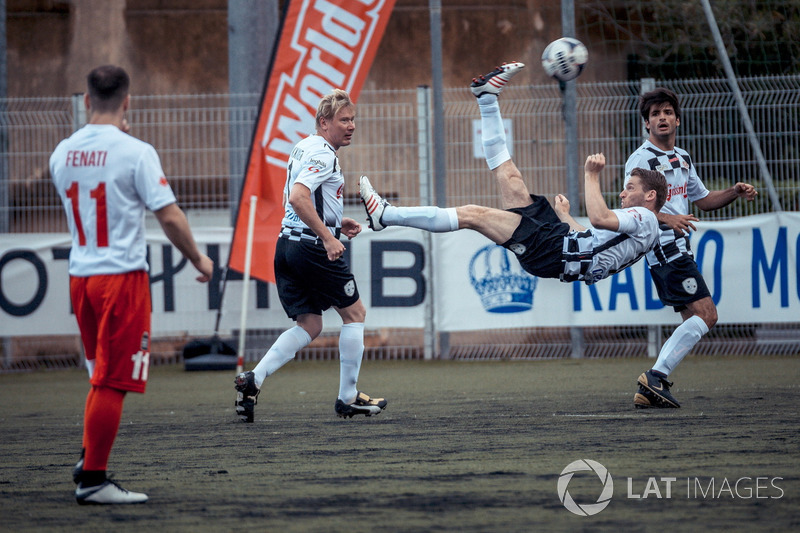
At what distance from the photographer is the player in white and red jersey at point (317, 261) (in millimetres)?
6391

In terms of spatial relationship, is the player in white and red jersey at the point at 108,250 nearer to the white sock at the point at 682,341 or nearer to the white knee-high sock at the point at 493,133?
the white knee-high sock at the point at 493,133

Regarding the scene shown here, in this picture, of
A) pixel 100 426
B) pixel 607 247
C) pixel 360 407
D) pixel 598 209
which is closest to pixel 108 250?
pixel 100 426

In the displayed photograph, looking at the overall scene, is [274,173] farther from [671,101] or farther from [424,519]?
[424,519]

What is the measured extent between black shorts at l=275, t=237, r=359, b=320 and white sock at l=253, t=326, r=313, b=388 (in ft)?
0.44

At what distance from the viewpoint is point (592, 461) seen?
4.74 m

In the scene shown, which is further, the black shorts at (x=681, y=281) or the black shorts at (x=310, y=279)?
the black shorts at (x=681, y=281)

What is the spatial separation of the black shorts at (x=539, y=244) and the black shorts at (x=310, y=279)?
3.49 feet

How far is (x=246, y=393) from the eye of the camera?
6598 mm

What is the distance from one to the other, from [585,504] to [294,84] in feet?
26.9

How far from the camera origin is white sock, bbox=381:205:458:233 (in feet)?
21.5

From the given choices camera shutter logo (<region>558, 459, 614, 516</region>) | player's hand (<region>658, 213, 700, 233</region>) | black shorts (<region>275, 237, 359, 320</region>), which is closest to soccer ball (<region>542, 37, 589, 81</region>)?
player's hand (<region>658, 213, 700, 233</region>)

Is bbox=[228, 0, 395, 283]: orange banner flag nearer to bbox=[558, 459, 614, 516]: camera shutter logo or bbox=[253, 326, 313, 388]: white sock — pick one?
bbox=[253, 326, 313, 388]: white sock

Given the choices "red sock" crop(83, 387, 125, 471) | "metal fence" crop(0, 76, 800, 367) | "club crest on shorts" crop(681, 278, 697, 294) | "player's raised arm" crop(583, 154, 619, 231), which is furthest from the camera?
"metal fence" crop(0, 76, 800, 367)

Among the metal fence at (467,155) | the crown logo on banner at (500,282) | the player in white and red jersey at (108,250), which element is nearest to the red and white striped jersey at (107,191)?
the player in white and red jersey at (108,250)
